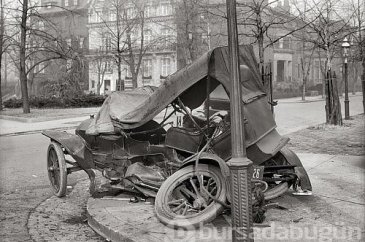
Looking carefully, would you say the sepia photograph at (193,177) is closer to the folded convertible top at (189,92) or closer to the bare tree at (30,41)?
the folded convertible top at (189,92)

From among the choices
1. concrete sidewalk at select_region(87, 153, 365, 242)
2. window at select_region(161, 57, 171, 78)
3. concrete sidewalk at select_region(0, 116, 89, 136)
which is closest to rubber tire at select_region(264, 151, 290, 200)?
concrete sidewalk at select_region(87, 153, 365, 242)

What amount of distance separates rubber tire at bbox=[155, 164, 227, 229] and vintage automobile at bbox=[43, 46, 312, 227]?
0.01 m

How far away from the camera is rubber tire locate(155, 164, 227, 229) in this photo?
4950 mm

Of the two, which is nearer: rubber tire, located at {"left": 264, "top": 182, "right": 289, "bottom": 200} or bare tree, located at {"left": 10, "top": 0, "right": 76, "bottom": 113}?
rubber tire, located at {"left": 264, "top": 182, "right": 289, "bottom": 200}

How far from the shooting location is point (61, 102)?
31.2 metres

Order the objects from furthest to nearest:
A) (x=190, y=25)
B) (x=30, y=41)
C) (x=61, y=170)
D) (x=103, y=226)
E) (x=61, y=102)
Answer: (x=61, y=102)
(x=190, y=25)
(x=30, y=41)
(x=61, y=170)
(x=103, y=226)

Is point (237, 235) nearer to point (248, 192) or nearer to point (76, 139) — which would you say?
point (248, 192)

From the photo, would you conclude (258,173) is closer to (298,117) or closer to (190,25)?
(298,117)

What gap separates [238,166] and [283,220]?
5.30ft

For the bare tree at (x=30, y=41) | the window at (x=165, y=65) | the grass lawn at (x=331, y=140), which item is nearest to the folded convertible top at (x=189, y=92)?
Result: the grass lawn at (x=331, y=140)

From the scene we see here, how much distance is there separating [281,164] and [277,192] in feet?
2.50

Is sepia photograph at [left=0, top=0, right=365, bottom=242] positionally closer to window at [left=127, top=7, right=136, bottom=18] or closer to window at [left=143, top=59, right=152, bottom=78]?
window at [left=127, top=7, right=136, bottom=18]

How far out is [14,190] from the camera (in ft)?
24.9

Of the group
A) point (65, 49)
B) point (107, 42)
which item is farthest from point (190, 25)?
point (107, 42)
